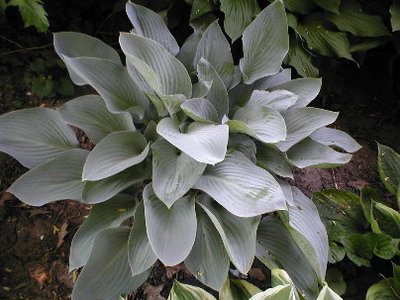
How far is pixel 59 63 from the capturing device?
242 cm

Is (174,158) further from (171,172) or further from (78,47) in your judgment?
(78,47)

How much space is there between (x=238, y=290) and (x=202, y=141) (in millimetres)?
635

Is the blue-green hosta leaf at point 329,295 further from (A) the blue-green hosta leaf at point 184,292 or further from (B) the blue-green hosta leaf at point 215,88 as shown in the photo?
(B) the blue-green hosta leaf at point 215,88

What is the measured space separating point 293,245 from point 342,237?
0.26 m

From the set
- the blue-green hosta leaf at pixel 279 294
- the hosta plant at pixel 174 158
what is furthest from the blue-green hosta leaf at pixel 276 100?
the blue-green hosta leaf at pixel 279 294

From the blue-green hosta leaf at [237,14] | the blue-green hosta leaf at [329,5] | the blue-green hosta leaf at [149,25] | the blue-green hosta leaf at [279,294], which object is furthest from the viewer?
the blue-green hosta leaf at [329,5]

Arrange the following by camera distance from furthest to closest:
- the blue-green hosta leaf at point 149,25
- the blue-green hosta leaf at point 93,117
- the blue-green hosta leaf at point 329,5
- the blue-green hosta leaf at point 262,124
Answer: the blue-green hosta leaf at point 329,5 → the blue-green hosta leaf at point 149,25 → the blue-green hosta leaf at point 93,117 → the blue-green hosta leaf at point 262,124

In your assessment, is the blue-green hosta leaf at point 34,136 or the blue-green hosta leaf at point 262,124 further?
the blue-green hosta leaf at point 34,136

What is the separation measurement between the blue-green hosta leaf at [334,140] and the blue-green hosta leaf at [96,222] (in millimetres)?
795

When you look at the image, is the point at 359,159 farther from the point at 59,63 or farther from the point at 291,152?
the point at 59,63

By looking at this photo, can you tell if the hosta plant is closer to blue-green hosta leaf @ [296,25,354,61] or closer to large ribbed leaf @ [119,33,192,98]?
large ribbed leaf @ [119,33,192,98]

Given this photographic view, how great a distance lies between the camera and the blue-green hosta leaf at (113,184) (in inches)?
63.0

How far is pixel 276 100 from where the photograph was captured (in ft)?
5.81

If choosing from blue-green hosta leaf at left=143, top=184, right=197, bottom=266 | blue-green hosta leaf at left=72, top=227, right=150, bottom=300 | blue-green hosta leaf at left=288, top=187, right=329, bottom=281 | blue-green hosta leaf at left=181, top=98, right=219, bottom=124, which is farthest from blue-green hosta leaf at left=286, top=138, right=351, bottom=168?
blue-green hosta leaf at left=72, top=227, right=150, bottom=300
